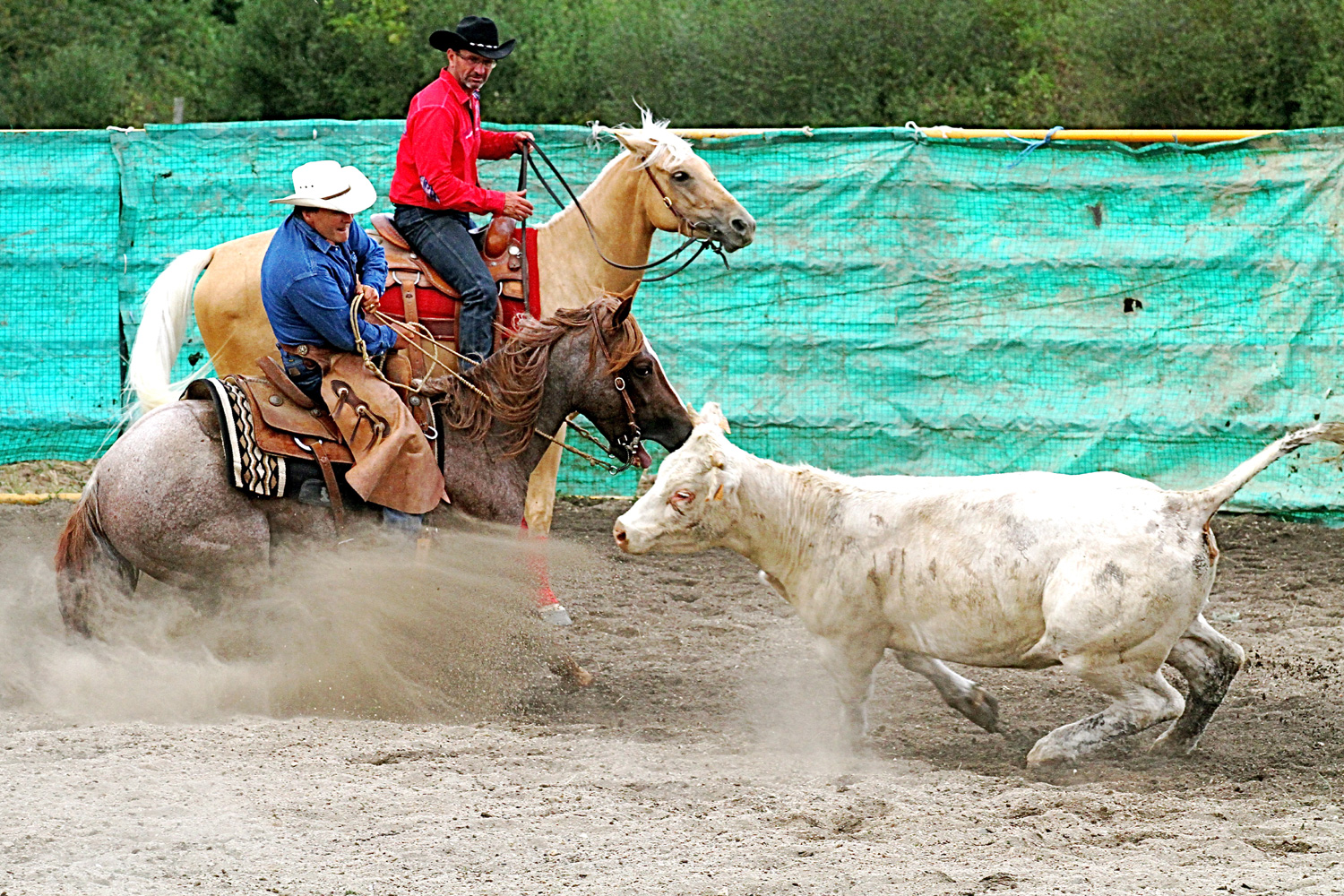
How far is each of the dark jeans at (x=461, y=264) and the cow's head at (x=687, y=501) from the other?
1653mm

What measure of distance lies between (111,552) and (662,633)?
2.46 metres

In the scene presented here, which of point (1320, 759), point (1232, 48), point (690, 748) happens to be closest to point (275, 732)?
point (690, 748)

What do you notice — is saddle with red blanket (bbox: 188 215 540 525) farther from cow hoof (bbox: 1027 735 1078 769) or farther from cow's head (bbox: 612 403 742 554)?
cow hoof (bbox: 1027 735 1078 769)

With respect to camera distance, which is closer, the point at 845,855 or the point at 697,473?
the point at 845,855

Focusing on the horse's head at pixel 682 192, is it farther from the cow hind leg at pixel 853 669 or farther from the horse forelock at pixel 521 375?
the cow hind leg at pixel 853 669

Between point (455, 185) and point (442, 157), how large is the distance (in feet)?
0.49

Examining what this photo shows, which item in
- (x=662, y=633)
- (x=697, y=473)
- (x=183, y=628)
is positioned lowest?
(x=662, y=633)

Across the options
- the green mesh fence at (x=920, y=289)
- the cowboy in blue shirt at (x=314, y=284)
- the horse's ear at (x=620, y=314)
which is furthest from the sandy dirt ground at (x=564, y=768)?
the green mesh fence at (x=920, y=289)

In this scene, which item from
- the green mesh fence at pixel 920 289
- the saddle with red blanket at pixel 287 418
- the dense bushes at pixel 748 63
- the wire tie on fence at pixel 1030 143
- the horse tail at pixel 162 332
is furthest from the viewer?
the dense bushes at pixel 748 63

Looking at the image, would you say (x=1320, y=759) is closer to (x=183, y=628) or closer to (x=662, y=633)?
(x=662, y=633)

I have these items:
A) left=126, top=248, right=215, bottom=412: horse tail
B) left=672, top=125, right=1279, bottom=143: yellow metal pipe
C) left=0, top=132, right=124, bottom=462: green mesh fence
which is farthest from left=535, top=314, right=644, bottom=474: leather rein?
left=0, top=132, right=124, bottom=462: green mesh fence

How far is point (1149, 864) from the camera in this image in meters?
3.70

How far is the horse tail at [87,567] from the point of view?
5.13 metres

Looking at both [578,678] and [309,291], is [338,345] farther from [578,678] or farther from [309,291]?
[578,678]
